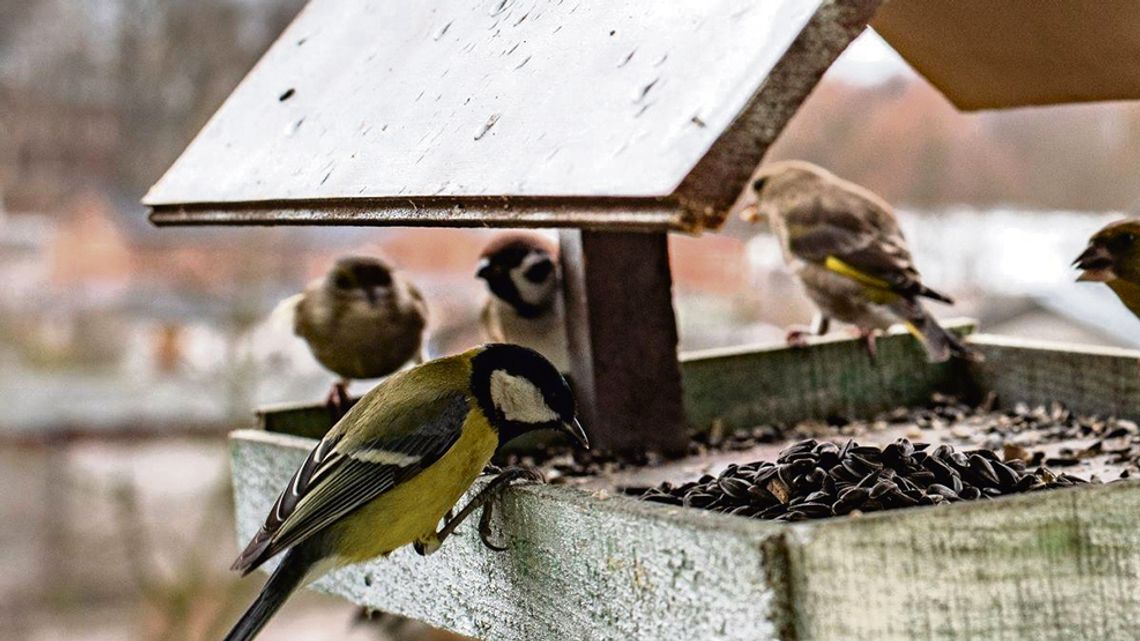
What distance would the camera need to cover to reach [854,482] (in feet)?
5.92

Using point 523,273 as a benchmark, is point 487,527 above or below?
below

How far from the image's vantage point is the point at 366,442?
2051 mm

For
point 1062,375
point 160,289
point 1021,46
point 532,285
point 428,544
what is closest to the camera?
point 428,544

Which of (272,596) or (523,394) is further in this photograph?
(523,394)

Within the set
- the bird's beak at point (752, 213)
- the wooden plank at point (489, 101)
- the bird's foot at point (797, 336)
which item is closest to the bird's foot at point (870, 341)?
the bird's foot at point (797, 336)

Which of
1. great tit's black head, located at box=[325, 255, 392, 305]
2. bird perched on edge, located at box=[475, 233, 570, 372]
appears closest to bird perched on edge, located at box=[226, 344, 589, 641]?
bird perched on edge, located at box=[475, 233, 570, 372]

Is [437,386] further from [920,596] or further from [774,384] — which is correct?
[774,384]

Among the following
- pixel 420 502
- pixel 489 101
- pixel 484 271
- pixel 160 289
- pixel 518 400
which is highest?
pixel 160 289

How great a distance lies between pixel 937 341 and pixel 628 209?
188cm

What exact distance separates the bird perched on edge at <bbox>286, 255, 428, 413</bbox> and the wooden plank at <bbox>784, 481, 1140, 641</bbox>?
2235 millimetres

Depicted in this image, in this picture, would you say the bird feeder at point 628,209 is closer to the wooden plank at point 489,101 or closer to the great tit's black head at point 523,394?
the wooden plank at point 489,101

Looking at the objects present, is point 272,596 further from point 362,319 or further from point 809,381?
point 362,319

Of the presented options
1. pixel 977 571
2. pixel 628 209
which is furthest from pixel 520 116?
pixel 977 571

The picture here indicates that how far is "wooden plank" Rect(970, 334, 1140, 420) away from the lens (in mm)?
2777
